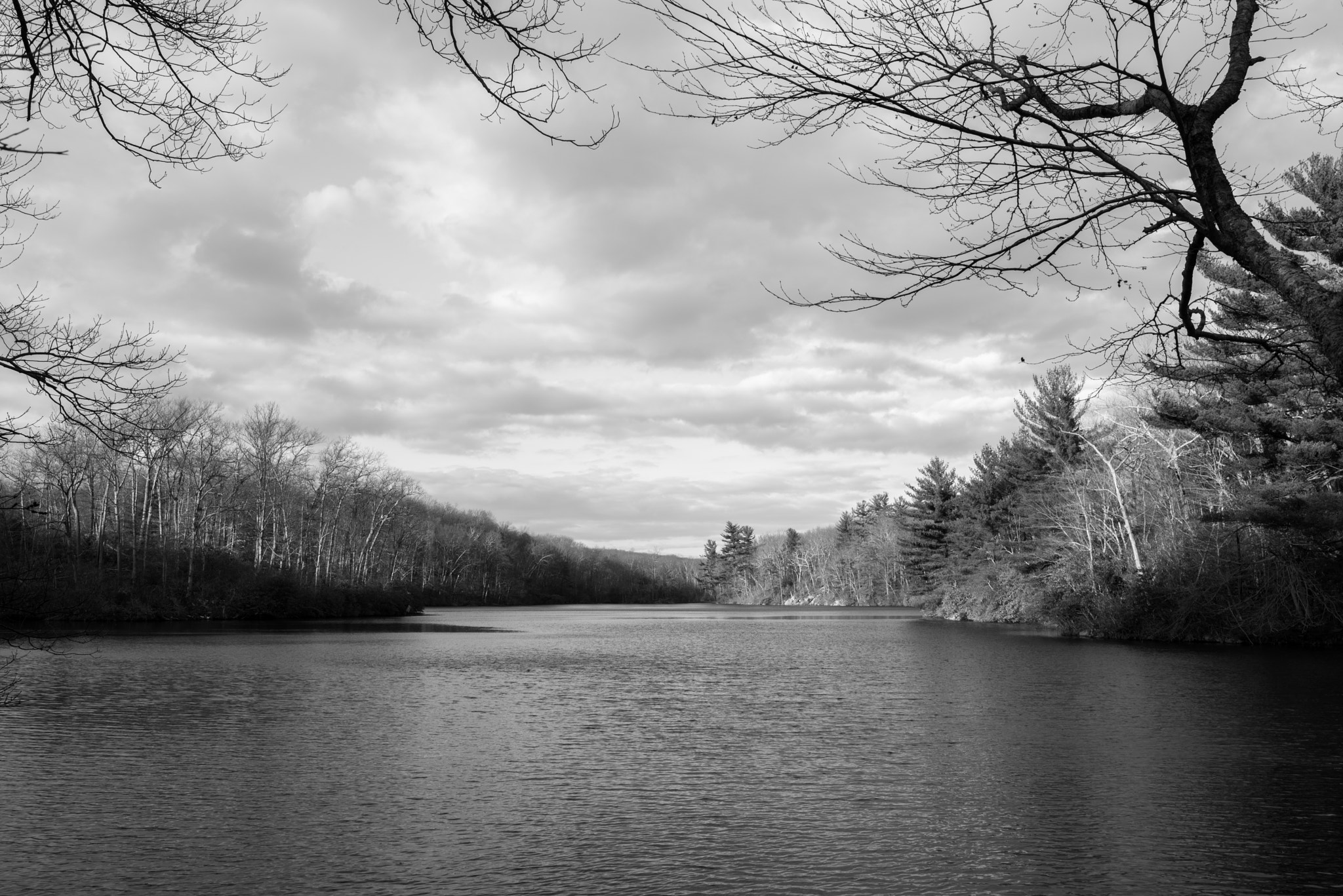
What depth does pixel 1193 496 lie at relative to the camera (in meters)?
37.8

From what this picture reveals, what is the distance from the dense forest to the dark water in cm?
463

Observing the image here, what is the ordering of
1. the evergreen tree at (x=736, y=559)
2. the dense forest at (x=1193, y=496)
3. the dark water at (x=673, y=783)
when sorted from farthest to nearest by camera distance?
the evergreen tree at (x=736, y=559) → the dense forest at (x=1193, y=496) → the dark water at (x=673, y=783)

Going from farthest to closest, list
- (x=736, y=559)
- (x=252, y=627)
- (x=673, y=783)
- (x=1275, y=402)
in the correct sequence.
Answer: (x=736, y=559) < (x=252, y=627) < (x=1275, y=402) < (x=673, y=783)

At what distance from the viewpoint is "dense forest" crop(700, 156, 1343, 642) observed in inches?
914

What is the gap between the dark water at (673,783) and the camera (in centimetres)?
866

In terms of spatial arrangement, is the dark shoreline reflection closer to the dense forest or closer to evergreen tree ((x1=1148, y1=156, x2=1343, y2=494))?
the dense forest

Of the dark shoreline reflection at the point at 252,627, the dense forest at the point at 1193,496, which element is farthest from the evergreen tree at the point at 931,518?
the dark shoreline reflection at the point at 252,627

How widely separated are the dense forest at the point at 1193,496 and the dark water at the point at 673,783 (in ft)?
15.2

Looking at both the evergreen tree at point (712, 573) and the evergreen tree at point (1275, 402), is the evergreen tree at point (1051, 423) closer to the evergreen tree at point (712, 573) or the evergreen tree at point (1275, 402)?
the evergreen tree at point (1275, 402)

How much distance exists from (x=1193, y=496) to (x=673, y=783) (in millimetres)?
32942

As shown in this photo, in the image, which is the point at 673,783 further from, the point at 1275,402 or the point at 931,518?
the point at 931,518

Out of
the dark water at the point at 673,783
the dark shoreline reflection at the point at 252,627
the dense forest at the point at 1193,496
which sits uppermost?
the dense forest at the point at 1193,496

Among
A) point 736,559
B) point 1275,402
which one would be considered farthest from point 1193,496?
point 736,559

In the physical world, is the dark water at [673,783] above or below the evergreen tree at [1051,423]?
below
